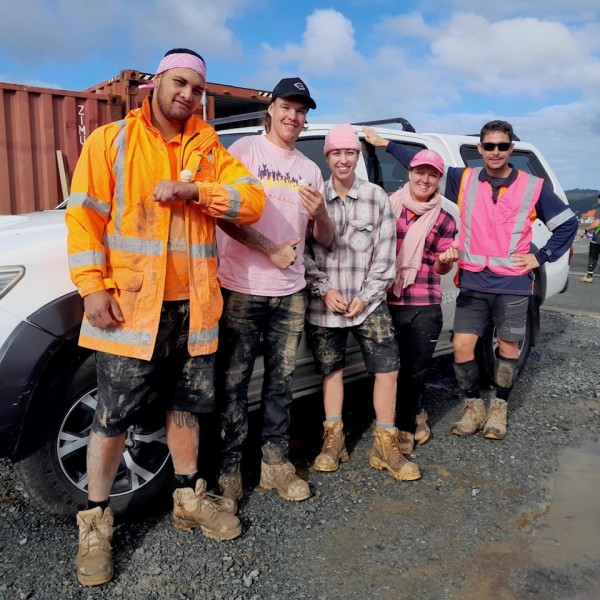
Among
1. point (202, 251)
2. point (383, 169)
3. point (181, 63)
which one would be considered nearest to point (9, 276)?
point (202, 251)

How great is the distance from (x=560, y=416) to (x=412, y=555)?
231cm

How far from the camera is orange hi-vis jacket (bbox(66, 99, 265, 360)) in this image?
2.28 m

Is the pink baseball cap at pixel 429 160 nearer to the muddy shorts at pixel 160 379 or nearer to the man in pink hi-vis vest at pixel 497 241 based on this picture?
the man in pink hi-vis vest at pixel 497 241

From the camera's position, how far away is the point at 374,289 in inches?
130

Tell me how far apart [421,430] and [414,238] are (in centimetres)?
131

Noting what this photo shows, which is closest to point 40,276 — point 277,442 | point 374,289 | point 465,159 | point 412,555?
point 277,442

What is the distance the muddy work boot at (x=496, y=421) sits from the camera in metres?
4.07

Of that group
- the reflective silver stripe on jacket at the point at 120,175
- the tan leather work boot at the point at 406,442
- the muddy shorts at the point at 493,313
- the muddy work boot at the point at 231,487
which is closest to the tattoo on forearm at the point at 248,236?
the reflective silver stripe on jacket at the point at 120,175

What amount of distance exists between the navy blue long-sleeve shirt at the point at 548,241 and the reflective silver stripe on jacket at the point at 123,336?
2.18m

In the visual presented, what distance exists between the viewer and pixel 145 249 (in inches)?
93.5

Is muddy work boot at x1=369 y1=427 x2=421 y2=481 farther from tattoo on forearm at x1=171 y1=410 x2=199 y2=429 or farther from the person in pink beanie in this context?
tattoo on forearm at x1=171 y1=410 x2=199 y2=429

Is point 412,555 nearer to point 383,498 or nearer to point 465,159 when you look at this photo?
point 383,498

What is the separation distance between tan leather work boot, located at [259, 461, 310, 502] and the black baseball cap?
185 centimetres

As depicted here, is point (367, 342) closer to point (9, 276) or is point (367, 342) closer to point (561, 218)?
point (561, 218)
